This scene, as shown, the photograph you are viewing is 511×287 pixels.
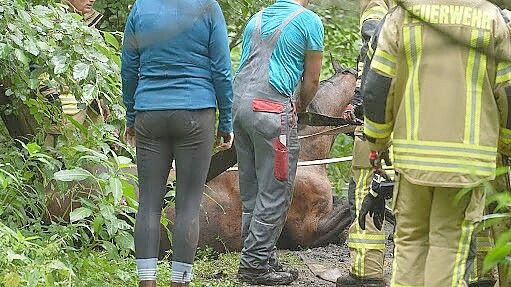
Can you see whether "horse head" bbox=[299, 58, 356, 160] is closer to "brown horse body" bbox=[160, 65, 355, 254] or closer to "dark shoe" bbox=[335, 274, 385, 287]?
"brown horse body" bbox=[160, 65, 355, 254]

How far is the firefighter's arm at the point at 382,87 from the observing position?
452 centimetres

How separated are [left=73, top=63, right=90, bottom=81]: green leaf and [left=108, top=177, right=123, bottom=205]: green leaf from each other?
55cm

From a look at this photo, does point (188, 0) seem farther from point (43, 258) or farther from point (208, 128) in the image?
point (43, 258)

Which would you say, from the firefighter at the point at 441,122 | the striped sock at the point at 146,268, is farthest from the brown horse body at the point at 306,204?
the firefighter at the point at 441,122

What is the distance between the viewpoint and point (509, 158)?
4.96 meters

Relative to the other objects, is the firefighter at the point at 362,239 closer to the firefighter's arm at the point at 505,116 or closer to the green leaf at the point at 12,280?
the firefighter's arm at the point at 505,116

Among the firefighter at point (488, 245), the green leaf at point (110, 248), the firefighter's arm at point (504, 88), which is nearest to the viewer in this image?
the firefighter's arm at point (504, 88)

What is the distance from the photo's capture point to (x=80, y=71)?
5531 millimetres

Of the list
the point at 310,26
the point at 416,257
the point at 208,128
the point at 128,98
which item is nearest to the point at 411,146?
the point at 416,257

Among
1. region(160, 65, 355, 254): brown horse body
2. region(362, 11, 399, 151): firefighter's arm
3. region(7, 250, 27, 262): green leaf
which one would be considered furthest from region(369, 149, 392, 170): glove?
region(160, 65, 355, 254): brown horse body

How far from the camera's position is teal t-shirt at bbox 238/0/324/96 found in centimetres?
648

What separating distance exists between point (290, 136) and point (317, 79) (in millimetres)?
402

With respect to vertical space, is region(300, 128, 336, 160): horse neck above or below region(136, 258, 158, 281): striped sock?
below

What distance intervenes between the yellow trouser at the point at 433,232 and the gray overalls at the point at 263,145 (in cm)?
192
